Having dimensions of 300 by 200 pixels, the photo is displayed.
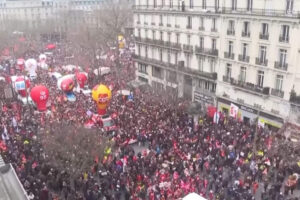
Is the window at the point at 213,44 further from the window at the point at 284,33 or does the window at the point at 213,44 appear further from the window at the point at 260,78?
the window at the point at 284,33

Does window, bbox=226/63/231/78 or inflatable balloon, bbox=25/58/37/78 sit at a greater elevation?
window, bbox=226/63/231/78

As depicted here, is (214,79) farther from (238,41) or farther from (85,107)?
(85,107)

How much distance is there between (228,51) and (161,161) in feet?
44.3

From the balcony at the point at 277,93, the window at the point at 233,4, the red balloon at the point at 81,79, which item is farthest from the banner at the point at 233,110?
the red balloon at the point at 81,79

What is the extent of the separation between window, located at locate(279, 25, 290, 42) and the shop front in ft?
18.4

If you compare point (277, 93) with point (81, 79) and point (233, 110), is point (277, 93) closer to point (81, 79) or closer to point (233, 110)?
point (233, 110)

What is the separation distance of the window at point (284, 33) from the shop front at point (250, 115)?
18.4 feet

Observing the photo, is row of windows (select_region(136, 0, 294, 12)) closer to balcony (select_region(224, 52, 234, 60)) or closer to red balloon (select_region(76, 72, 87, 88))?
balcony (select_region(224, 52, 234, 60))

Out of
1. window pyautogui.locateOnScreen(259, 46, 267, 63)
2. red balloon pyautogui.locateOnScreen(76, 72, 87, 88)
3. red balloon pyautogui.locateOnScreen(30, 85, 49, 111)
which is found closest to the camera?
window pyautogui.locateOnScreen(259, 46, 267, 63)

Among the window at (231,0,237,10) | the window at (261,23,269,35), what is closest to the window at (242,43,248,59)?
the window at (261,23,269,35)

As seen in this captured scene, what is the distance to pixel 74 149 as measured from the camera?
62.1ft

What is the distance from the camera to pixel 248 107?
29312 mm

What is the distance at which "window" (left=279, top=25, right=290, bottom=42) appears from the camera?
989 inches

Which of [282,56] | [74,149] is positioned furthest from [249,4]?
[74,149]
